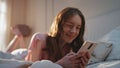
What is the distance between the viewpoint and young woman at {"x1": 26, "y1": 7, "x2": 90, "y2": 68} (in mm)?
1394

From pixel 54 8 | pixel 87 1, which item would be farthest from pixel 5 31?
pixel 87 1

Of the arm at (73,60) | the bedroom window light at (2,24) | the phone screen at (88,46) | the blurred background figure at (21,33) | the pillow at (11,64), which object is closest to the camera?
the pillow at (11,64)

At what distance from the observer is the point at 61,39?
1453 millimetres

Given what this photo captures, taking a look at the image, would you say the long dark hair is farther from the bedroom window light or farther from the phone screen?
the bedroom window light

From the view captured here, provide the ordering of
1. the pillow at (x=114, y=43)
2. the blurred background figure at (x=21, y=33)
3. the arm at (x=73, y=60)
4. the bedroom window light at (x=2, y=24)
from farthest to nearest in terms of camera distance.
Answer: the bedroom window light at (x=2, y=24), the blurred background figure at (x=21, y=33), the pillow at (x=114, y=43), the arm at (x=73, y=60)

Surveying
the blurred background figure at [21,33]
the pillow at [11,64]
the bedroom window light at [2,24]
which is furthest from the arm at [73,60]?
the bedroom window light at [2,24]

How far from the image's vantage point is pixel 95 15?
235 cm

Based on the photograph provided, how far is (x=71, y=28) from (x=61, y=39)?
0.11m

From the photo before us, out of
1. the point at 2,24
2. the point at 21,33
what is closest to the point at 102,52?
the point at 21,33

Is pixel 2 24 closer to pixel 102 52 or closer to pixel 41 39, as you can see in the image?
pixel 41 39

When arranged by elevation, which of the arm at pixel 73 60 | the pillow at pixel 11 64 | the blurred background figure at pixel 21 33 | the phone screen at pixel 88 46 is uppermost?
the pillow at pixel 11 64

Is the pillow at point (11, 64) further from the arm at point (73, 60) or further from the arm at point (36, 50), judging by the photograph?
the arm at point (36, 50)

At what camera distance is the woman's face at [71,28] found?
138 cm

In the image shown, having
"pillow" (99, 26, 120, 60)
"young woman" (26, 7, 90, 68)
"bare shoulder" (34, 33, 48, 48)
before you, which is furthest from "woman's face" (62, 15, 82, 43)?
"pillow" (99, 26, 120, 60)
